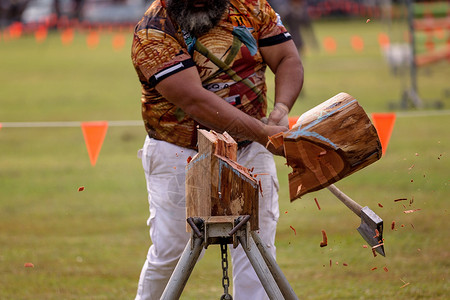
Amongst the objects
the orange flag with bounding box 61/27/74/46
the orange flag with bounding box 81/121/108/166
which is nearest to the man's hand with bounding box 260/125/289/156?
the orange flag with bounding box 81/121/108/166

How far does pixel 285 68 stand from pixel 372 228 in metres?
0.96

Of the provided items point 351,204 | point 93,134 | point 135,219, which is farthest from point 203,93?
point 135,219

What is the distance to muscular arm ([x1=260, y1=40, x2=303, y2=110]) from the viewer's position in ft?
13.2

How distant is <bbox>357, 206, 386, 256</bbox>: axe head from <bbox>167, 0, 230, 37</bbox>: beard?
1.11 meters

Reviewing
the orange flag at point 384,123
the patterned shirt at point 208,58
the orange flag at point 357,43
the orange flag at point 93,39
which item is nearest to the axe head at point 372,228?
the patterned shirt at point 208,58

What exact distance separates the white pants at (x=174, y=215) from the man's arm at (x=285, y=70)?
31cm

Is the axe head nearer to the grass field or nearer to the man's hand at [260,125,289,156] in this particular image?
the grass field

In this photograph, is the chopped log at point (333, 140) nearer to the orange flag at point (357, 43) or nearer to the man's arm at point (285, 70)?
the man's arm at point (285, 70)

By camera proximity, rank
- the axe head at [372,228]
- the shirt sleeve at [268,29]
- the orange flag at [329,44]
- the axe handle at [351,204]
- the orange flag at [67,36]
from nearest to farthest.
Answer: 1. the axe head at [372,228]
2. the axe handle at [351,204]
3. the shirt sleeve at [268,29]
4. the orange flag at [329,44]
5. the orange flag at [67,36]

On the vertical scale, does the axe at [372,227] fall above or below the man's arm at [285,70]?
below

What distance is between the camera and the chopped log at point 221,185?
10.7ft

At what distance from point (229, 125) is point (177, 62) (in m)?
0.37

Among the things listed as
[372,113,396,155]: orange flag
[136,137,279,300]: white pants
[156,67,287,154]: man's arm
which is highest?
[156,67,287,154]: man's arm

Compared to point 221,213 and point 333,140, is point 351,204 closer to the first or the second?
point 333,140
